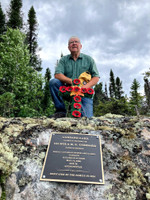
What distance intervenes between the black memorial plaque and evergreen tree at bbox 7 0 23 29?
20.1 m

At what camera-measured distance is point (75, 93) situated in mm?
3650

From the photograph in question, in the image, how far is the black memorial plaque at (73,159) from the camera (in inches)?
71.0

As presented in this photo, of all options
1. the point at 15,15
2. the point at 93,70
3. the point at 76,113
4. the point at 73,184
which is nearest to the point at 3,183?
the point at 73,184

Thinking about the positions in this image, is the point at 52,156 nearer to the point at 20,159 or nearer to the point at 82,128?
the point at 20,159

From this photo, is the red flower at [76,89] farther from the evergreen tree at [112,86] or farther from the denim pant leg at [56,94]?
the evergreen tree at [112,86]

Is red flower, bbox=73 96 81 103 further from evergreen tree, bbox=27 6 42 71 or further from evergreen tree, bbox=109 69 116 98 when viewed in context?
evergreen tree, bbox=109 69 116 98

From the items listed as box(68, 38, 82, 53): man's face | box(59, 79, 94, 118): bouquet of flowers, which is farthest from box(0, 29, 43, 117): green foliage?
box(59, 79, 94, 118): bouquet of flowers

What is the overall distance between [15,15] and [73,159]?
21333 mm

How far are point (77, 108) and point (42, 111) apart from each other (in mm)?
12566

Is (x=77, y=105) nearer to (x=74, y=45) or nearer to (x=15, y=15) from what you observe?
(x=74, y=45)

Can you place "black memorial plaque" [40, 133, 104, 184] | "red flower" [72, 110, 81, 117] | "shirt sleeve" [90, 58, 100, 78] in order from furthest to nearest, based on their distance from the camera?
1. "shirt sleeve" [90, 58, 100, 78]
2. "red flower" [72, 110, 81, 117]
3. "black memorial plaque" [40, 133, 104, 184]

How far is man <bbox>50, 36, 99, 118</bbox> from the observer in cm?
387

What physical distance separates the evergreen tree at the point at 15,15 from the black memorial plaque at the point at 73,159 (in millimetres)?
20071

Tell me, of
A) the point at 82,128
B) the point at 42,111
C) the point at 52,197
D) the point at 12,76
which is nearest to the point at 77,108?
the point at 82,128
